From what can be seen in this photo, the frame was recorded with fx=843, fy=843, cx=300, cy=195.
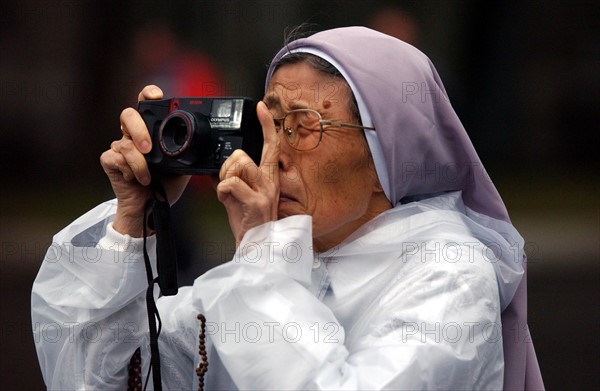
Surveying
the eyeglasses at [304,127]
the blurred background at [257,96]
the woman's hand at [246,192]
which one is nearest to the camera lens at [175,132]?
the woman's hand at [246,192]

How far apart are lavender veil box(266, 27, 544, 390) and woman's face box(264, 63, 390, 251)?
0.04 metres

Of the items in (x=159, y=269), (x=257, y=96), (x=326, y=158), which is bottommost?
(x=159, y=269)

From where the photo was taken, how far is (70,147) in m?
5.31

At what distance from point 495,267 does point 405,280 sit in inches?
7.3

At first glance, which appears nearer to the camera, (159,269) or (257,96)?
(159,269)

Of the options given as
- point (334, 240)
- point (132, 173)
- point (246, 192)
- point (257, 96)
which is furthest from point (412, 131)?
point (257, 96)

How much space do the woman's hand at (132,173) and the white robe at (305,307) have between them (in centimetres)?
4

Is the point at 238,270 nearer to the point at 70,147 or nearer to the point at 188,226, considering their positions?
the point at 188,226

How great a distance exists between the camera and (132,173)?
1.68m

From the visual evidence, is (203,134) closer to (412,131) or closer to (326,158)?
(326,158)

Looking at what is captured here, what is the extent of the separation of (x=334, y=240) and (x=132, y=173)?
45 centimetres

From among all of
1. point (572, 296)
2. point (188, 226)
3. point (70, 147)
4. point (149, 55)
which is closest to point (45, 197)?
point (70, 147)

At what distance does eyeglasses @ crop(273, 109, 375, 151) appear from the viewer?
1.72m

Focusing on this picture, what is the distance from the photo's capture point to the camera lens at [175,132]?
1.61 m
